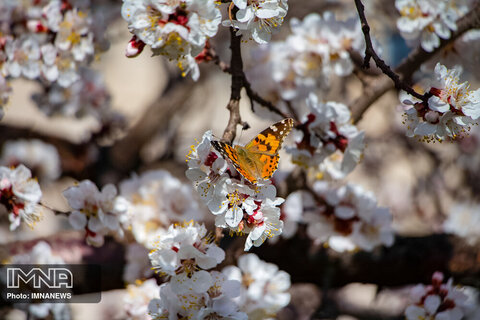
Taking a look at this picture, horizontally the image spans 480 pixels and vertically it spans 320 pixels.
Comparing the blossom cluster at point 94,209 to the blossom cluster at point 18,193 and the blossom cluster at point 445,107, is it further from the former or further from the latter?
the blossom cluster at point 445,107

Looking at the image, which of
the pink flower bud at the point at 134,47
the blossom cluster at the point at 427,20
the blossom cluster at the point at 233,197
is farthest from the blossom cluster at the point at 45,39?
the blossom cluster at the point at 427,20

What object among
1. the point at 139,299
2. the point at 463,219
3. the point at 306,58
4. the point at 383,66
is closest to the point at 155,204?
the point at 139,299

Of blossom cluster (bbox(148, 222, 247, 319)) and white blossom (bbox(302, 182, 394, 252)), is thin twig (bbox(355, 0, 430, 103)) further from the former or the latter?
white blossom (bbox(302, 182, 394, 252))

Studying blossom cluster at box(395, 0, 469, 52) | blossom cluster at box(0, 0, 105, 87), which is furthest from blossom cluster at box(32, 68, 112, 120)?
blossom cluster at box(395, 0, 469, 52)

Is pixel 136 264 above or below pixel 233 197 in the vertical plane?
above

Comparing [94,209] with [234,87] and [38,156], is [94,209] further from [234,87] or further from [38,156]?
[38,156]

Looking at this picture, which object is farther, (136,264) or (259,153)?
(136,264)

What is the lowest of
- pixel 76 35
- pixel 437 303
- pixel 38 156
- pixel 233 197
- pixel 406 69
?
pixel 437 303
